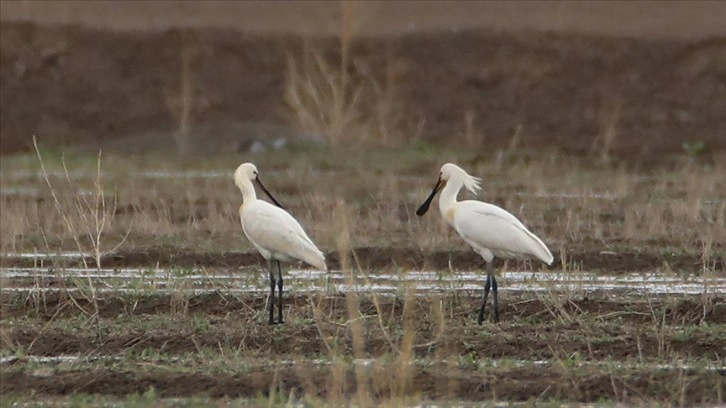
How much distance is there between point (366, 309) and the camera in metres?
11.0

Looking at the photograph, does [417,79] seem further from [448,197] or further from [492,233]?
[492,233]

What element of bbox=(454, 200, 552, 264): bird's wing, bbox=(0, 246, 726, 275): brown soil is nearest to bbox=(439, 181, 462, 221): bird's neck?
bbox=(454, 200, 552, 264): bird's wing

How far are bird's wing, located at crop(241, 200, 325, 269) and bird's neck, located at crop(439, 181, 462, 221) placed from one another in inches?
53.3

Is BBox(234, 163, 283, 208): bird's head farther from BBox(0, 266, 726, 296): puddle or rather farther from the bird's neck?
the bird's neck

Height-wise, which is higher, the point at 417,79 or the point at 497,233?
the point at 417,79

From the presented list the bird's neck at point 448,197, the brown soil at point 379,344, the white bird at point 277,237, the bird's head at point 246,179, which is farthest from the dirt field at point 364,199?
the bird's head at point 246,179

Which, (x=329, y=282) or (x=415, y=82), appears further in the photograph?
(x=415, y=82)

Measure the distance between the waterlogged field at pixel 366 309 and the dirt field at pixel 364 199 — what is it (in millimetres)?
38

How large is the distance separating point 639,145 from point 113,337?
1086 inches

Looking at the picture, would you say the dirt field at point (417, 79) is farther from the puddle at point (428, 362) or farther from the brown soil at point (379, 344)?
the puddle at point (428, 362)

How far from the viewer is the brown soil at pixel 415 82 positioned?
124 feet

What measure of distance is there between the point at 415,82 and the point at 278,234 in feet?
95.4

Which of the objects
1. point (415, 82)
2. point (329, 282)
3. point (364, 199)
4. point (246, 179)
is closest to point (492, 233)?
point (329, 282)

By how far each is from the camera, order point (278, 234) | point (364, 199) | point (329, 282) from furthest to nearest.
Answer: point (364, 199), point (329, 282), point (278, 234)
